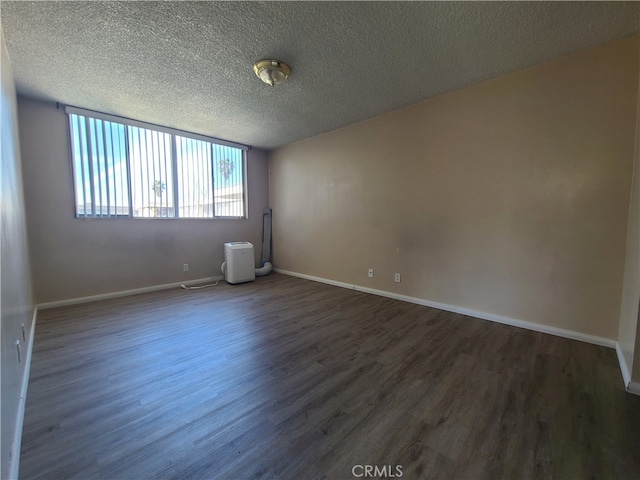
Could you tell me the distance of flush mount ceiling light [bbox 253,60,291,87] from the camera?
2.21 meters

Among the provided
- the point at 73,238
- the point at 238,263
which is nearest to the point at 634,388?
the point at 238,263

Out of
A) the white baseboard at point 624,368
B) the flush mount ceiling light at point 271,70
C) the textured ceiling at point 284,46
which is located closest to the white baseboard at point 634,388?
the white baseboard at point 624,368

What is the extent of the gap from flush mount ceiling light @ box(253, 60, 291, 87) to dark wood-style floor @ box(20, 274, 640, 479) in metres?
2.43

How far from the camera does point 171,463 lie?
1.12m

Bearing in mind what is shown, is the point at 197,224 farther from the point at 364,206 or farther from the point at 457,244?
the point at 457,244

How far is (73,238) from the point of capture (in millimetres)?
3246

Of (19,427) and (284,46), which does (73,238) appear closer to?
(19,427)

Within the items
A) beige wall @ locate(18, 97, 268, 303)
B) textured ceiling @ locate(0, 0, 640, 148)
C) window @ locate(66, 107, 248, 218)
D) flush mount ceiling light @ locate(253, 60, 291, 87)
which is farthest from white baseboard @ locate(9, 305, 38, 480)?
flush mount ceiling light @ locate(253, 60, 291, 87)

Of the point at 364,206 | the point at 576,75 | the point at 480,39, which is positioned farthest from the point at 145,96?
the point at 576,75

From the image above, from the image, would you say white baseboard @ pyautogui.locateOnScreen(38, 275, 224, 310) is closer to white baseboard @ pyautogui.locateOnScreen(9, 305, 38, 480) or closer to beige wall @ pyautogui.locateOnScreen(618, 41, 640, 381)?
white baseboard @ pyautogui.locateOnScreen(9, 305, 38, 480)

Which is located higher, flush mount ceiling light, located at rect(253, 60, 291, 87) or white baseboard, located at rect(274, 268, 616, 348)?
flush mount ceiling light, located at rect(253, 60, 291, 87)

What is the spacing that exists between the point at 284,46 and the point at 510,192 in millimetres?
2535

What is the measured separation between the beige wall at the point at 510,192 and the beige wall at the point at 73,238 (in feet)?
9.59

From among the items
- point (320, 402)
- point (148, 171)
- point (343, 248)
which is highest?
point (148, 171)
